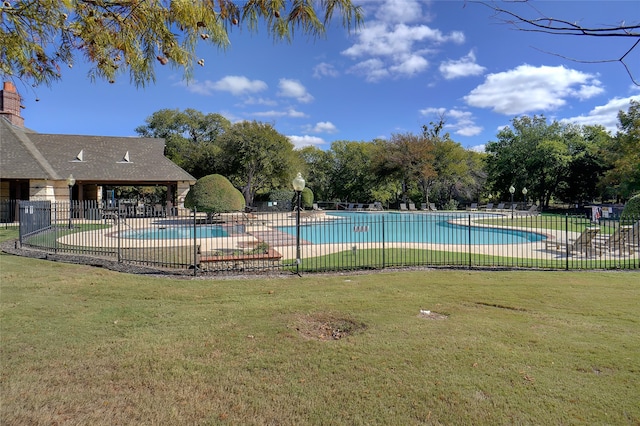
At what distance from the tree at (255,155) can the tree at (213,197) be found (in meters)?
11.8

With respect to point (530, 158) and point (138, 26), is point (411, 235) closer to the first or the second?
point (138, 26)

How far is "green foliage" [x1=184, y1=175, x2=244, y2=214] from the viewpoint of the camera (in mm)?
20281

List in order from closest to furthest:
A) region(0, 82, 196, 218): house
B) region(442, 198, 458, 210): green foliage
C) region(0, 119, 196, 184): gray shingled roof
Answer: region(0, 82, 196, 218): house → region(0, 119, 196, 184): gray shingled roof → region(442, 198, 458, 210): green foliage

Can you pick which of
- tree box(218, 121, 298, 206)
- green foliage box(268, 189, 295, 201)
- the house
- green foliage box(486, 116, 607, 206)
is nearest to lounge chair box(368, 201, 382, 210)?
green foliage box(268, 189, 295, 201)

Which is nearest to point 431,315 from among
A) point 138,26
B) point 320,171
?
point 138,26

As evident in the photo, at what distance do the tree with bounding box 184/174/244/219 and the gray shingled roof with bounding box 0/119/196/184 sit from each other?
26.5ft

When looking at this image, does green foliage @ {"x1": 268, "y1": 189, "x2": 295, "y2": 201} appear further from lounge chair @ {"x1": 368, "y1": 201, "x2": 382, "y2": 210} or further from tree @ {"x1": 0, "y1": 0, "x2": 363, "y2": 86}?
tree @ {"x1": 0, "y1": 0, "x2": 363, "y2": 86}

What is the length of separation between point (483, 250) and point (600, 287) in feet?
18.5

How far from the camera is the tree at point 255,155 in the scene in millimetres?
32656

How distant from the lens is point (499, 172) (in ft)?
143

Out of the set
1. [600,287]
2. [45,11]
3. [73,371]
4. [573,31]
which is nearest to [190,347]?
[73,371]

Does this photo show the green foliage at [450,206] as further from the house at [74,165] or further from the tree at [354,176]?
the house at [74,165]

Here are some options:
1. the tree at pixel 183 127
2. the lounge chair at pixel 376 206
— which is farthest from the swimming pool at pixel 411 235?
the tree at pixel 183 127

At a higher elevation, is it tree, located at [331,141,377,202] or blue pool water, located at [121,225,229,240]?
tree, located at [331,141,377,202]
